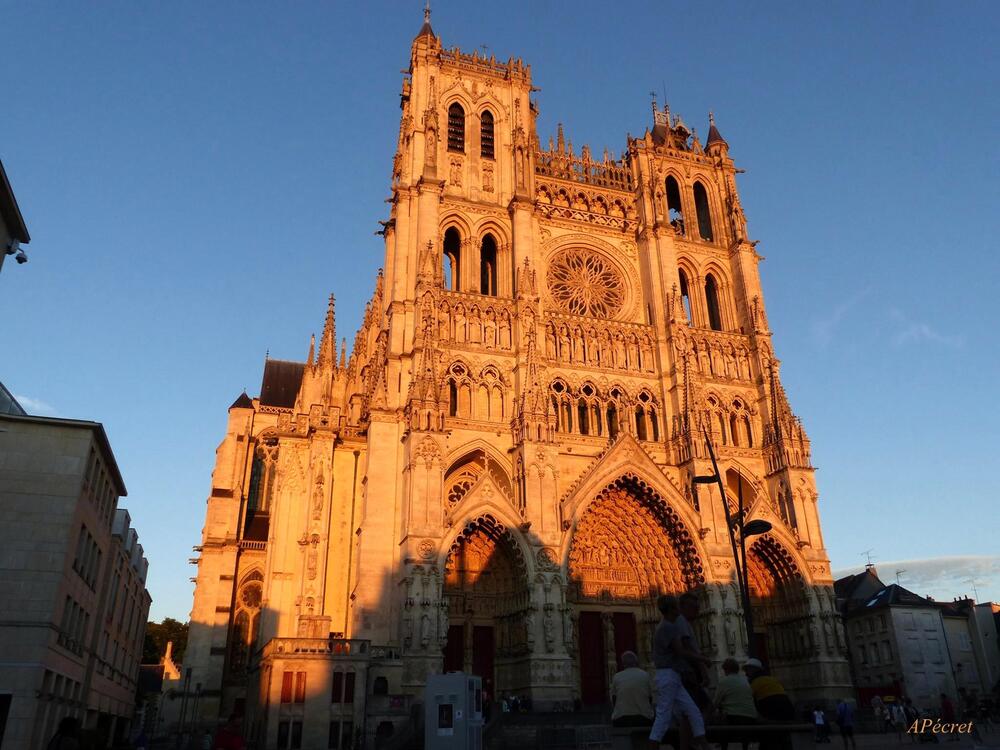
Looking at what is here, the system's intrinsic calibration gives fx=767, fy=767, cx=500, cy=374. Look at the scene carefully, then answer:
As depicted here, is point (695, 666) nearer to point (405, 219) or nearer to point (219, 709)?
point (405, 219)

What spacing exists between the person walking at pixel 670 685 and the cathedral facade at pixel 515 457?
1964 centimetres

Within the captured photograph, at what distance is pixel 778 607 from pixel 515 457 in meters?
13.3

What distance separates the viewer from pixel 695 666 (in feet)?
21.6

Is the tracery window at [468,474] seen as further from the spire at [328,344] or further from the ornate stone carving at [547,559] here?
the spire at [328,344]

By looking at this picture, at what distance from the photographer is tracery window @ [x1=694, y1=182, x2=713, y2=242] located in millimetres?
41156

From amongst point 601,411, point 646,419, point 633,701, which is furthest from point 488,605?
point 633,701

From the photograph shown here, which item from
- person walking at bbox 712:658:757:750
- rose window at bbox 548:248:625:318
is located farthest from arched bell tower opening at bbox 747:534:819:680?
person walking at bbox 712:658:757:750

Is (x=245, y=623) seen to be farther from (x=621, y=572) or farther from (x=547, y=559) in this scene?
(x=621, y=572)

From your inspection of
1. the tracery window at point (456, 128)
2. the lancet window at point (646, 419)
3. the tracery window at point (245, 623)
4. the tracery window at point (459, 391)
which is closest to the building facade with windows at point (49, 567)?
the tracery window at point (459, 391)

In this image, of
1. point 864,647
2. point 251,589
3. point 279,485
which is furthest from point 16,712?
point 864,647

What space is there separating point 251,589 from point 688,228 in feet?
97.4

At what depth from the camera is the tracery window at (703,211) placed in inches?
1620

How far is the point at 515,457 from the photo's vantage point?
29.6 metres

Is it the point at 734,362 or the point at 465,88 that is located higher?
the point at 465,88
